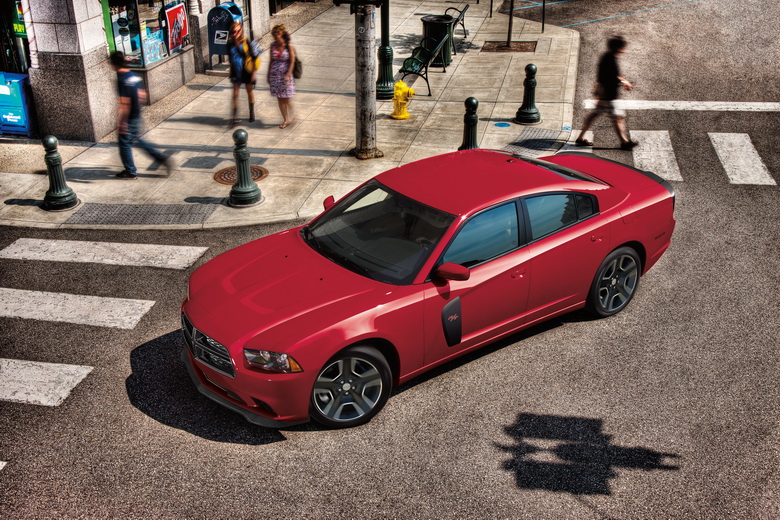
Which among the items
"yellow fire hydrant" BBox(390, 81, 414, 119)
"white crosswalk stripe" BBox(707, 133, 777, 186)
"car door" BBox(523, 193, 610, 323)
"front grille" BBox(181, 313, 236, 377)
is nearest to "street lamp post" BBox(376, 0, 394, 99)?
"yellow fire hydrant" BBox(390, 81, 414, 119)

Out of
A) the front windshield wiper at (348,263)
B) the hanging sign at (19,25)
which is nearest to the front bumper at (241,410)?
the front windshield wiper at (348,263)

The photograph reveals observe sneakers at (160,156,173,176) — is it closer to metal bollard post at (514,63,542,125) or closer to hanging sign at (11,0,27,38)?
hanging sign at (11,0,27,38)

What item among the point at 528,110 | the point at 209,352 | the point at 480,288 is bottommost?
the point at 528,110

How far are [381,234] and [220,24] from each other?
1093 cm

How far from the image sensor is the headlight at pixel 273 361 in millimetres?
5801

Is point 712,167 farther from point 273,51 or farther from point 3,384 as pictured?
point 3,384

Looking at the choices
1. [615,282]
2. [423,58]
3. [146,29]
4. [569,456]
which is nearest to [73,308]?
[569,456]

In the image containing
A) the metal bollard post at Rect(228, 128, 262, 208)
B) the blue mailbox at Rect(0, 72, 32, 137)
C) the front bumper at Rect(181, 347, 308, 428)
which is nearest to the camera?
the front bumper at Rect(181, 347, 308, 428)

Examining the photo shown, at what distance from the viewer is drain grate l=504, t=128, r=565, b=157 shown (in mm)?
12586

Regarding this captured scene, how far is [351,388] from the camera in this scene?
6164 mm

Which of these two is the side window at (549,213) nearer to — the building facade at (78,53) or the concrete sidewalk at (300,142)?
the concrete sidewalk at (300,142)

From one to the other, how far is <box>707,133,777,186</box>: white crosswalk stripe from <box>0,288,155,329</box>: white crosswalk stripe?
→ 855cm

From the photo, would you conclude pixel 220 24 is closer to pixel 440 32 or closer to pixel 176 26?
pixel 176 26

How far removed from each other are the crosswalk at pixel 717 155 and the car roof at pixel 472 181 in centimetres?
461
